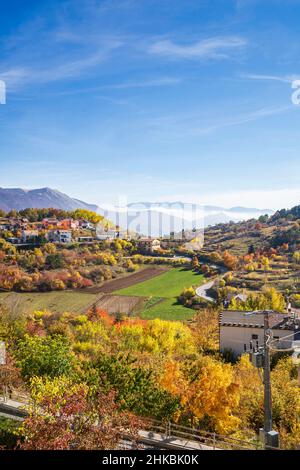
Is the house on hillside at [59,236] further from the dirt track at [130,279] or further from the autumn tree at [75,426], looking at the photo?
the autumn tree at [75,426]

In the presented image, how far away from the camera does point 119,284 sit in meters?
59.4

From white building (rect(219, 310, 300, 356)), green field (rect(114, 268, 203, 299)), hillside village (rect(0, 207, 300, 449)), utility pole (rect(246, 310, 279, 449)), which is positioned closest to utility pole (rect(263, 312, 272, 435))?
utility pole (rect(246, 310, 279, 449))

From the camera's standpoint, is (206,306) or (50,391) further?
(206,306)

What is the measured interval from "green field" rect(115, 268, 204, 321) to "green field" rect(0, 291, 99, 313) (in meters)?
4.92

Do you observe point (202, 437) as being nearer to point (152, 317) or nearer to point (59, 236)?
point (152, 317)

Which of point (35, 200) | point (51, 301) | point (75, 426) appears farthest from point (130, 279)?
point (35, 200)

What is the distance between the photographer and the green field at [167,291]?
1768 inches

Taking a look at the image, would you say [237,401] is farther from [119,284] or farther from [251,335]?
[119,284]

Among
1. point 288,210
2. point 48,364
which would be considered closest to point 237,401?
point 48,364

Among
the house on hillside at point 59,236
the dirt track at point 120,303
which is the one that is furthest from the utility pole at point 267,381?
the house on hillside at point 59,236

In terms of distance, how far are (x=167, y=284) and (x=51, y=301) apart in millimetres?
14776

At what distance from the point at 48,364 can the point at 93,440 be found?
22.4ft

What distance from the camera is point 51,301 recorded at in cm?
5144

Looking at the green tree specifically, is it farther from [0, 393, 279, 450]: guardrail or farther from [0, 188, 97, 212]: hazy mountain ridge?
[0, 188, 97, 212]: hazy mountain ridge
